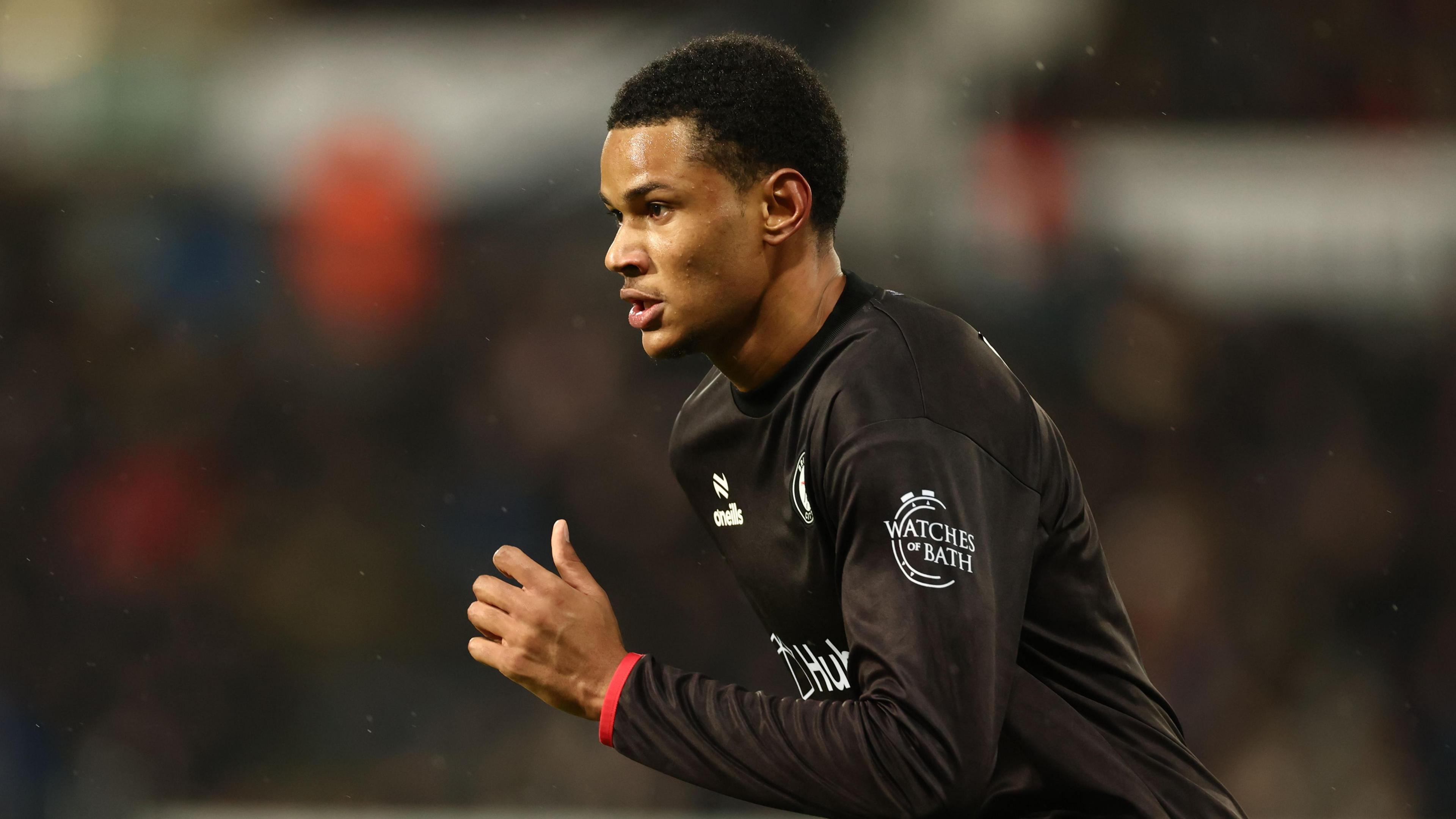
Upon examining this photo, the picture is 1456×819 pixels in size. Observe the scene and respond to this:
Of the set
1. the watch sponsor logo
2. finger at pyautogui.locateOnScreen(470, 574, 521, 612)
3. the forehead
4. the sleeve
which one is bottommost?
the watch sponsor logo

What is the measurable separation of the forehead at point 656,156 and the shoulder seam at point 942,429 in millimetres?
536

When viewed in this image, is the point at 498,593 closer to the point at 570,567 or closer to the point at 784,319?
the point at 570,567

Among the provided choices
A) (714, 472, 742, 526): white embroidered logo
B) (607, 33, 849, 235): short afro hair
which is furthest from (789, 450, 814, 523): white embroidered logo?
(607, 33, 849, 235): short afro hair

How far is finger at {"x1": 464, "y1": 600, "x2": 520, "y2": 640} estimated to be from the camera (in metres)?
2.22

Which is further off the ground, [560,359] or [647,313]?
[647,313]

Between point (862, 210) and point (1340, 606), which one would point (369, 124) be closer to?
point (862, 210)

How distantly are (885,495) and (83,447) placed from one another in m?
5.68

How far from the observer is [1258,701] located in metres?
6.18

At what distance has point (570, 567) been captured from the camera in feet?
7.55

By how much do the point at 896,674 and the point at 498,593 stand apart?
25.4 inches

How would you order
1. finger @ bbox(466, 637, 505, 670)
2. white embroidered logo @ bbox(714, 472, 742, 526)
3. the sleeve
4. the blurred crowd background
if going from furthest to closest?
the blurred crowd background
white embroidered logo @ bbox(714, 472, 742, 526)
finger @ bbox(466, 637, 505, 670)
the sleeve

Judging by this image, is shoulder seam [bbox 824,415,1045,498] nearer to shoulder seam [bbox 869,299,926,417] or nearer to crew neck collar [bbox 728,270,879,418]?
shoulder seam [bbox 869,299,926,417]

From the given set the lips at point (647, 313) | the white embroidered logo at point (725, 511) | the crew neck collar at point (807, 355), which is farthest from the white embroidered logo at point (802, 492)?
the lips at point (647, 313)

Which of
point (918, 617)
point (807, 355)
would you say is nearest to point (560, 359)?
point (807, 355)
